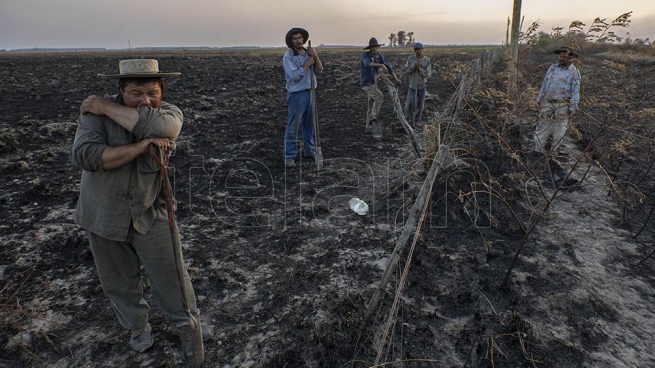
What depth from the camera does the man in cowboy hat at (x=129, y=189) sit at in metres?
2.12

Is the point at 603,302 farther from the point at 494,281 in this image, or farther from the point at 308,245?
the point at 308,245

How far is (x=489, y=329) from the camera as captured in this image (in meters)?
2.94

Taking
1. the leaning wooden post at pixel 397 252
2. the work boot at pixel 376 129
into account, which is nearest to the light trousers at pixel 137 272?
the leaning wooden post at pixel 397 252

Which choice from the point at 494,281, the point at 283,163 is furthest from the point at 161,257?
the point at 283,163

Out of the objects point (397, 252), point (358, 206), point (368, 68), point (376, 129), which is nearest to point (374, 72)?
point (368, 68)

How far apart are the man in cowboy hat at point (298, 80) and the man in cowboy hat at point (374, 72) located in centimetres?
169

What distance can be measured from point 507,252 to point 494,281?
58 centimetres

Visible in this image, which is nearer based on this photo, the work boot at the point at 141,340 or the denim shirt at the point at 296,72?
the work boot at the point at 141,340

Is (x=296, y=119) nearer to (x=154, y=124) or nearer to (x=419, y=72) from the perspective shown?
(x=419, y=72)

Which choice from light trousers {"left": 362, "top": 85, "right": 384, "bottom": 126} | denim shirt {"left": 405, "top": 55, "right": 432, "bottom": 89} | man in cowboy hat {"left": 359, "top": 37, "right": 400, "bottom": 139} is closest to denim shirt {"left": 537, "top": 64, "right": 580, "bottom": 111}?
man in cowboy hat {"left": 359, "top": 37, "right": 400, "bottom": 139}

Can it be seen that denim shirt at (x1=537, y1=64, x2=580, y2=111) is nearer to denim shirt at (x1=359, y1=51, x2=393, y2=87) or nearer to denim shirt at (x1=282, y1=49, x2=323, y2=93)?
denim shirt at (x1=359, y1=51, x2=393, y2=87)

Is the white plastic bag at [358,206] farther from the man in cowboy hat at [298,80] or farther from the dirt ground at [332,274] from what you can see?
the man in cowboy hat at [298,80]

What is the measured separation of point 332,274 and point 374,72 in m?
5.05

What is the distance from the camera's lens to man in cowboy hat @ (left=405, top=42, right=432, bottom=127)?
8164mm
